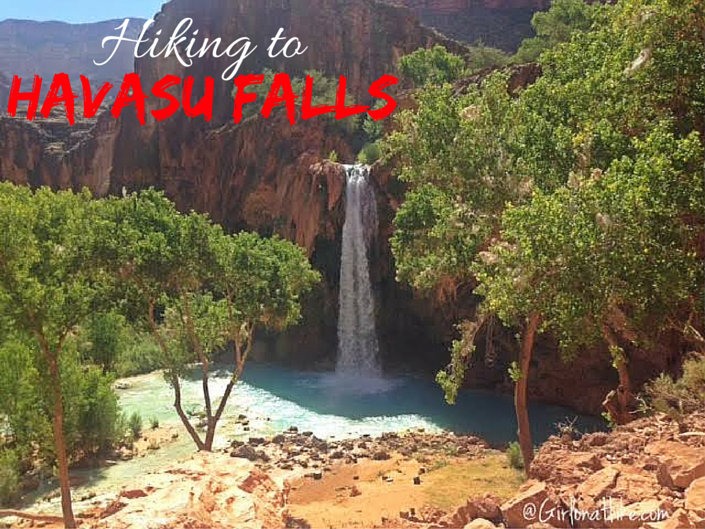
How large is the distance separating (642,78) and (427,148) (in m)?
5.54

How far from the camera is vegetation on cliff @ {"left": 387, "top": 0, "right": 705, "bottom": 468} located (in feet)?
24.0

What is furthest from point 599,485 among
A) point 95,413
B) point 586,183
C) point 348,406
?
point 348,406

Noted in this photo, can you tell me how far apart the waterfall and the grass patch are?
14052mm

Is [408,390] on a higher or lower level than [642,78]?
lower

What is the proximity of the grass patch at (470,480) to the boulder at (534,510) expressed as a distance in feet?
23.5

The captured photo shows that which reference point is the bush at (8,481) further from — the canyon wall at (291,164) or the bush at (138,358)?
the canyon wall at (291,164)

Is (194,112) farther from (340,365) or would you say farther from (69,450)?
(69,450)

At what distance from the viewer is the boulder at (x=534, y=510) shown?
212 inches

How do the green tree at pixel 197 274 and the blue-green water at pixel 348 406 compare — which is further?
the blue-green water at pixel 348 406

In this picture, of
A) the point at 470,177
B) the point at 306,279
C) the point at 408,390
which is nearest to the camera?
the point at 470,177

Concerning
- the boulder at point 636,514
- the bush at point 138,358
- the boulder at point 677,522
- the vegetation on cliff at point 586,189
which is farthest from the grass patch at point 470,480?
the bush at point 138,358

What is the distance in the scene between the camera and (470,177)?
506 inches

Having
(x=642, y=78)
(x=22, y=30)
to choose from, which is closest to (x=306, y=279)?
(x=642, y=78)

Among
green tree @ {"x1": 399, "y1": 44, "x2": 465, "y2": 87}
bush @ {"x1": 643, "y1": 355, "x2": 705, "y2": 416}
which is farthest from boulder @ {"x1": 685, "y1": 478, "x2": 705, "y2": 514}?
green tree @ {"x1": 399, "y1": 44, "x2": 465, "y2": 87}
